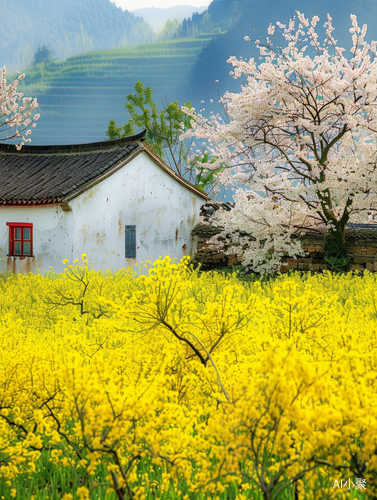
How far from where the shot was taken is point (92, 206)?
46.2 ft

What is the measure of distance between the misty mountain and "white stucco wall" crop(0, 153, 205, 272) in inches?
2901

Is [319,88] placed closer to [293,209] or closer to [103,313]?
[293,209]

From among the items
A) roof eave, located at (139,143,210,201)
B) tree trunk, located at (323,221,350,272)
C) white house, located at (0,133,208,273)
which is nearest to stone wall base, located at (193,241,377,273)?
tree trunk, located at (323,221,350,272)

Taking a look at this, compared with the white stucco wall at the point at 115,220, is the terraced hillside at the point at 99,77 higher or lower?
higher

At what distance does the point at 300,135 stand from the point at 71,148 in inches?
363

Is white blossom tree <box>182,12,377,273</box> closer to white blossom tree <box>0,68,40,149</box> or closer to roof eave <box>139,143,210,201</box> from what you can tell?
roof eave <box>139,143,210,201</box>

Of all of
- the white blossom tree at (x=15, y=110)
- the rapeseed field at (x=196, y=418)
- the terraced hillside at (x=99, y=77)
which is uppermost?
the terraced hillside at (x=99, y=77)

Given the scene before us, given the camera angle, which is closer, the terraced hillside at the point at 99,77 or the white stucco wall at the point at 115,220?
the white stucco wall at the point at 115,220

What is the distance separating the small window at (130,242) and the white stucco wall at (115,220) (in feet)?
0.48

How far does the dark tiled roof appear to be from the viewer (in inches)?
544

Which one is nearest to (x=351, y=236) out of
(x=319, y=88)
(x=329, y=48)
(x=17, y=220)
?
(x=319, y=88)

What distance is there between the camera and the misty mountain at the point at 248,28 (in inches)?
3457

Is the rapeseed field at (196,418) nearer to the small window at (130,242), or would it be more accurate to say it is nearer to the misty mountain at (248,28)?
the small window at (130,242)

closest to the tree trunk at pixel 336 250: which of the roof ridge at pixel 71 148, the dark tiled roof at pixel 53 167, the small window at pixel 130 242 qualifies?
the small window at pixel 130 242
